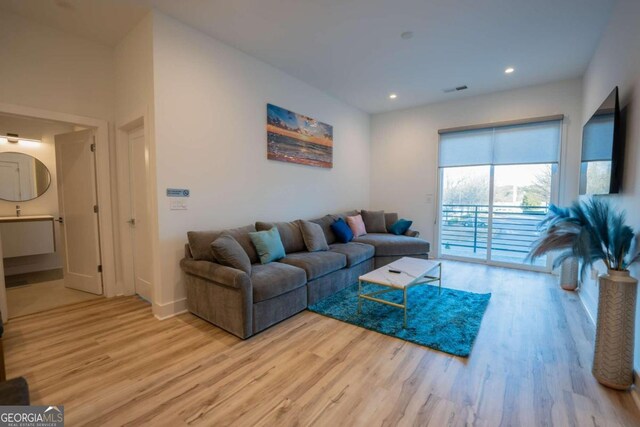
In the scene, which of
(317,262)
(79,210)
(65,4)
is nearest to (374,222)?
(317,262)

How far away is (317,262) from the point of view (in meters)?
3.12

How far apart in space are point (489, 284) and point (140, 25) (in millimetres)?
5125

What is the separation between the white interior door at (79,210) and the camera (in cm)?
327

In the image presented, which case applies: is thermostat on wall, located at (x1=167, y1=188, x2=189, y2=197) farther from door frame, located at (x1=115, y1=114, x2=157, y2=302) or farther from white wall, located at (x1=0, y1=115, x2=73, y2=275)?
white wall, located at (x1=0, y1=115, x2=73, y2=275)

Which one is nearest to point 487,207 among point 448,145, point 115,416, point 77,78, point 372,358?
point 448,145

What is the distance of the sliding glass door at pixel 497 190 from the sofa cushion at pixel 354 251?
2059 millimetres

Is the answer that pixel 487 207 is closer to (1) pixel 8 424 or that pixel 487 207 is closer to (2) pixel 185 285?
(2) pixel 185 285

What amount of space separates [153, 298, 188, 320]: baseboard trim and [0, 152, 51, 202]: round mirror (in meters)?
3.57

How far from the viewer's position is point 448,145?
5.05 meters

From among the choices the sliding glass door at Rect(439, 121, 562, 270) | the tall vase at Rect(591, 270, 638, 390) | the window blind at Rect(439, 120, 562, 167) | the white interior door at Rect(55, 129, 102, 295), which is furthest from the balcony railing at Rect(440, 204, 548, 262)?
the white interior door at Rect(55, 129, 102, 295)

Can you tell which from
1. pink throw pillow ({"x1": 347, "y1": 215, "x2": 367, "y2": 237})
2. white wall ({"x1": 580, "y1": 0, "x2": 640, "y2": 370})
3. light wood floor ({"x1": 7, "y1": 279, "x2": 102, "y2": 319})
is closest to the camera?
white wall ({"x1": 580, "y1": 0, "x2": 640, "y2": 370})

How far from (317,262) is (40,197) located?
4.81 metres

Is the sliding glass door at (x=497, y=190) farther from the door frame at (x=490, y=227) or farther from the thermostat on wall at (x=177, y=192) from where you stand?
the thermostat on wall at (x=177, y=192)

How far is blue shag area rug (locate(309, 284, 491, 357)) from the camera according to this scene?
91.9 inches
